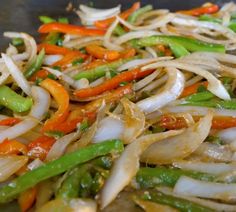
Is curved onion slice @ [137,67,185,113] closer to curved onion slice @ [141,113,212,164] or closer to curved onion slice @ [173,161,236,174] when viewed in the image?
curved onion slice @ [141,113,212,164]

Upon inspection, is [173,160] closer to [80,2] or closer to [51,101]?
[51,101]

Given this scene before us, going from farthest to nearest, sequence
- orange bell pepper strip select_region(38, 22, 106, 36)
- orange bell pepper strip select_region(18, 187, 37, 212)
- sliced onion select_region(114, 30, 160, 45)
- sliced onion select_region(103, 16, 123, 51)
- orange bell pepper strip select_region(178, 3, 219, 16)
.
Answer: orange bell pepper strip select_region(178, 3, 219, 16) → orange bell pepper strip select_region(38, 22, 106, 36) → sliced onion select_region(114, 30, 160, 45) → sliced onion select_region(103, 16, 123, 51) → orange bell pepper strip select_region(18, 187, 37, 212)

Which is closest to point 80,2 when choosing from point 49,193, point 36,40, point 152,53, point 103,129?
point 36,40

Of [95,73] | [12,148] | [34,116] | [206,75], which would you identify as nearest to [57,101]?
[34,116]

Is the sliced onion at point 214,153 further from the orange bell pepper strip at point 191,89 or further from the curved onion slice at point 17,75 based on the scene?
the curved onion slice at point 17,75

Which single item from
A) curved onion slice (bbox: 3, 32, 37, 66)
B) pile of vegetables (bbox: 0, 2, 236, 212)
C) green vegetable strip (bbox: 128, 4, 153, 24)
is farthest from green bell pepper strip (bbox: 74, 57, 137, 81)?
green vegetable strip (bbox: 128, 4, 153, 24)

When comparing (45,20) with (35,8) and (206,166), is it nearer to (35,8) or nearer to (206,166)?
(35,8)
